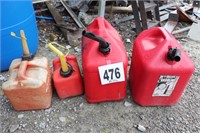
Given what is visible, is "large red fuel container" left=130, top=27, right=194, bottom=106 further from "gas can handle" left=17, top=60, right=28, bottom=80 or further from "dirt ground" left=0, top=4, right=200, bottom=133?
"gas can handle" left=17, top=60, right=28, bottom=80

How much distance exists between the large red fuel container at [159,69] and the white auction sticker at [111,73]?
5.3 inches

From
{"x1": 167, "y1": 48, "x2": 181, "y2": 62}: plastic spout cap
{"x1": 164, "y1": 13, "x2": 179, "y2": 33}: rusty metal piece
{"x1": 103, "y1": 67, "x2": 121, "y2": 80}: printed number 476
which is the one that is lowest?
{"x1": 164, "y1": 13, "x2": 179, "y2": 33}: rusty metal piece

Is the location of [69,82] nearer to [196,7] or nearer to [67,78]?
[67,78]

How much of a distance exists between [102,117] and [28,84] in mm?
555

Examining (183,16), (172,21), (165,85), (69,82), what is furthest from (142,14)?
(69,82)

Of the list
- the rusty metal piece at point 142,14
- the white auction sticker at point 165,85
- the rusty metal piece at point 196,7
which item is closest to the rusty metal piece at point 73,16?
the rusty metal piece at point 142,14

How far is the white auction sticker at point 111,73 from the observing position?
1.31 meters

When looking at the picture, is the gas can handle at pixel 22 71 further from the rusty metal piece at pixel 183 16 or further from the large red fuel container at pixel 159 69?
the rusty metal piece at pixel 183 16

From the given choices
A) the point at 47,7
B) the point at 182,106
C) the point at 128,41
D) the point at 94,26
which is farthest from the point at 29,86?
the point at 47,7

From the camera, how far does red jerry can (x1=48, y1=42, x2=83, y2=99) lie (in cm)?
144

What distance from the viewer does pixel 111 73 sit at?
1324 mm

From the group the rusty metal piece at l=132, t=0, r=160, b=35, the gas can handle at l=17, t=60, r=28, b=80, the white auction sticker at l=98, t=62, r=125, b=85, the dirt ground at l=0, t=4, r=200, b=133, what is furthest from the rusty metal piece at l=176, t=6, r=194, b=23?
the gas can handle at l=17, t=60, r=28, b=80

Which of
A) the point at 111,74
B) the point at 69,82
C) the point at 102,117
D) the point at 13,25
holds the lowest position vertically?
the point at 102,117

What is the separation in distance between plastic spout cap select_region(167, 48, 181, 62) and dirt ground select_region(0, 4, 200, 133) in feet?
1.60
